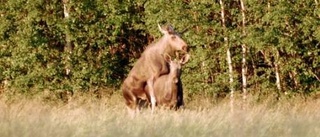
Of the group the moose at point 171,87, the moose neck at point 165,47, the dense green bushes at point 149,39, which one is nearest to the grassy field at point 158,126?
the moose at point 171,87

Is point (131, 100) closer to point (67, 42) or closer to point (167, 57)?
point (167, 57)

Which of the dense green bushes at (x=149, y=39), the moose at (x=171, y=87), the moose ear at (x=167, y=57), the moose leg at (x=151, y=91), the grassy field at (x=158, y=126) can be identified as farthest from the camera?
the dense green bushes at (x=149, y=39)

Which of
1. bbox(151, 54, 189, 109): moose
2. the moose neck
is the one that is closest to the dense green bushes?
the moose neck

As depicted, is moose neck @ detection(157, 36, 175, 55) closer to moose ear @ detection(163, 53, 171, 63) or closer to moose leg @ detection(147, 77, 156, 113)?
moose ear @ detection(163, 53, 171, 63)

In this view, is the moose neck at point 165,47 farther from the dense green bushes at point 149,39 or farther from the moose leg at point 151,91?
the dense green bushes at point 149,39

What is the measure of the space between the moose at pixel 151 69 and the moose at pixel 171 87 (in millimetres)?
103

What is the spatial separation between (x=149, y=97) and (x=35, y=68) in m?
8.41

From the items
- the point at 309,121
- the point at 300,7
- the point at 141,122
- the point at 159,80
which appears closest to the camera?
the point at 141,122

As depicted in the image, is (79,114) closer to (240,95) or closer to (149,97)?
(149,97)

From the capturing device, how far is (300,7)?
2048 centimetres

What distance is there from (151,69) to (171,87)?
0.67 m

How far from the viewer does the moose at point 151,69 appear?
47.6 feet

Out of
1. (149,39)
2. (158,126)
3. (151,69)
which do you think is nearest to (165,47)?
(151,69)

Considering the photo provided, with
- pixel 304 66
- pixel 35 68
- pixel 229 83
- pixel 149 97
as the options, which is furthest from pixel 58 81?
pixel 149 97
